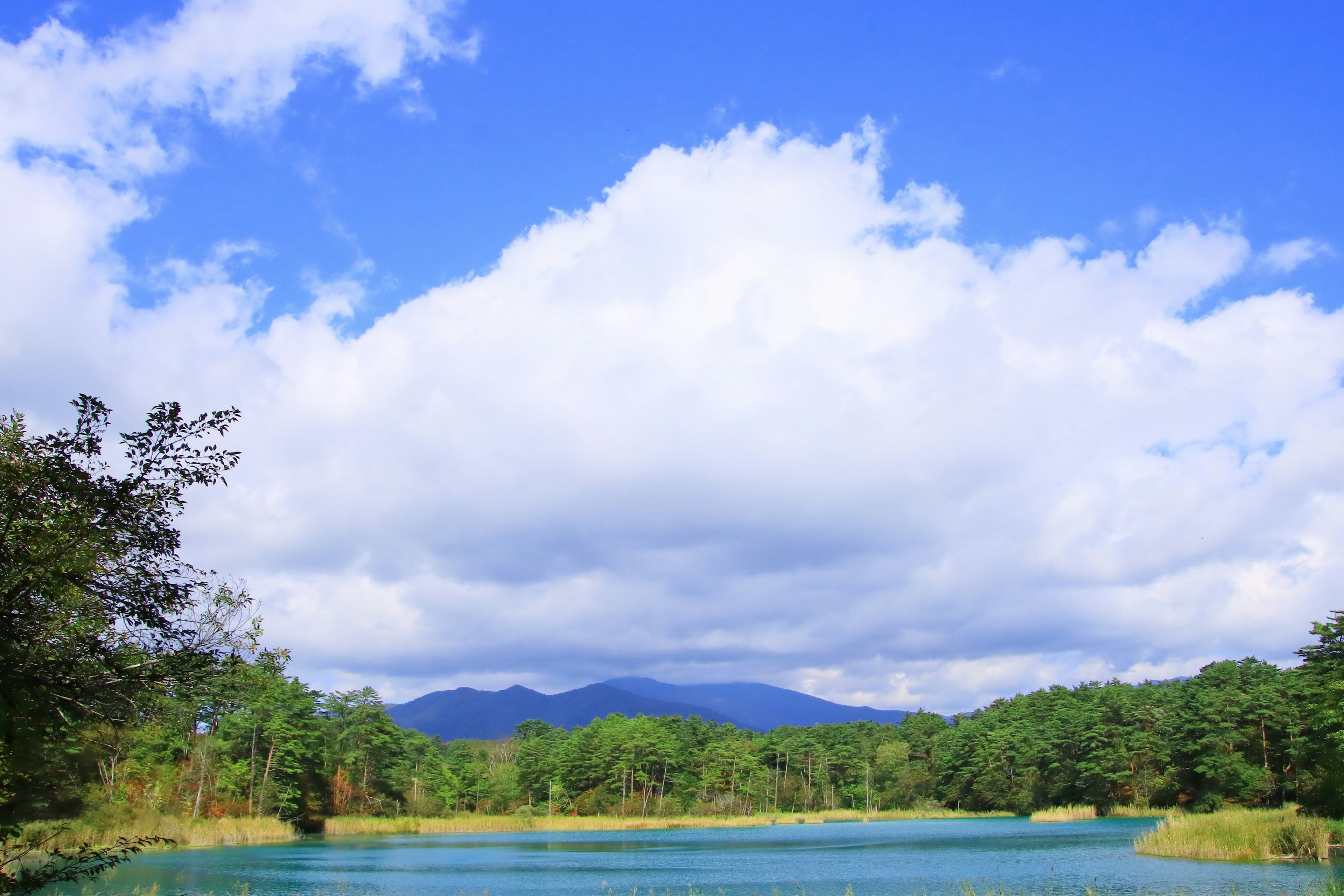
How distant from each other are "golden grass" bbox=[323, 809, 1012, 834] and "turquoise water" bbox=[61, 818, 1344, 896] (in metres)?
6.23

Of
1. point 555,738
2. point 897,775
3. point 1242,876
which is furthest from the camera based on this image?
point 555,738

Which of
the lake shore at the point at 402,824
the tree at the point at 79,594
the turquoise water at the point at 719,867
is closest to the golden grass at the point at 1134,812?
the turquoise water at the point at 719,867

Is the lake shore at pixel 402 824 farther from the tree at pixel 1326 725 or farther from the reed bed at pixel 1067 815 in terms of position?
the tree at pixel 1326 725

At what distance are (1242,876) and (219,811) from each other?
52475 millimetres

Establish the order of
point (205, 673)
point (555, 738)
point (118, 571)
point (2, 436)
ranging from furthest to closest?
point (555, 738) < point (205, 673) < point (118, 571) < point (2, 436)

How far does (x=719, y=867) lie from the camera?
1364 inches

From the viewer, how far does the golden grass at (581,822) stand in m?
60.6

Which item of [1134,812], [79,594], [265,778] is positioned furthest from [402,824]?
[79,594]

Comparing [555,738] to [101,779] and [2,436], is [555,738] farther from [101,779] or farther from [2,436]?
[2,436]

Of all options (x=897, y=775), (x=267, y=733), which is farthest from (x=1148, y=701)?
(x=267, y=733)

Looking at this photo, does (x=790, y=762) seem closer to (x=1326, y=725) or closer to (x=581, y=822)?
(x=581, y=822)

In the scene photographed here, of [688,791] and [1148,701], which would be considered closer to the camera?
[1148,701]

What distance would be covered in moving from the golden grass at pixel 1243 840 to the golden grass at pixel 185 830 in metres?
35.3

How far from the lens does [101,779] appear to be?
38438mm
